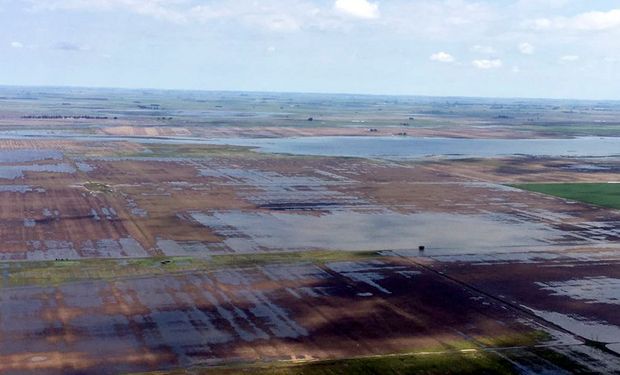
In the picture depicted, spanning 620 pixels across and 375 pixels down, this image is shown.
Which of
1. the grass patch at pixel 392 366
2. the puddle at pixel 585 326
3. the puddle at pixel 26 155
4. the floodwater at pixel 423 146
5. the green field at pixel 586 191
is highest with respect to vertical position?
the floodwater at pixel 423 146

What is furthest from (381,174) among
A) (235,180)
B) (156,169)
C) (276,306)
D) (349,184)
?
(276,306)

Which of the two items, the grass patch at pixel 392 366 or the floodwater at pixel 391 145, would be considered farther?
the floodwater at pixel 391 145

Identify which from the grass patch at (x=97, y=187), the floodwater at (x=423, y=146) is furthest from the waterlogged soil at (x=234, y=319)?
the floodwater at (x=423, y=146)

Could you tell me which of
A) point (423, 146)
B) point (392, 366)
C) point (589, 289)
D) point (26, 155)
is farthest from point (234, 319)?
point (423, 146)

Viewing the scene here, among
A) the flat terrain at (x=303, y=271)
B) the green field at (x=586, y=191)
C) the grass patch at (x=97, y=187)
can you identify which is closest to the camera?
the flat terrain at (x=303, y=271)

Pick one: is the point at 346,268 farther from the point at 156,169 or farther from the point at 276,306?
the point at 156,169

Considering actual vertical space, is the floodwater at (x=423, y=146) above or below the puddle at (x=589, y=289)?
above

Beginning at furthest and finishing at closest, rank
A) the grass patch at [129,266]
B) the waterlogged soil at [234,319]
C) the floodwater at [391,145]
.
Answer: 1. the floodwater at [391,145]
2. the grass patch at [129,266]
3. the waterlogged soil at [234,319]

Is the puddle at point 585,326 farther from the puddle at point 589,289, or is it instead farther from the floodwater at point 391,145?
the floodwater at point 391,145
